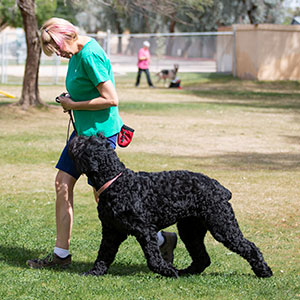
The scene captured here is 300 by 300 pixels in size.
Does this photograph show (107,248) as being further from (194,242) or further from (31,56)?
(31,56)

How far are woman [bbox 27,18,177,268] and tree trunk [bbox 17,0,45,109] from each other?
445 inches

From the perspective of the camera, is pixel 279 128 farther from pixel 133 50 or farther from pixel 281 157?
pixel 133 50

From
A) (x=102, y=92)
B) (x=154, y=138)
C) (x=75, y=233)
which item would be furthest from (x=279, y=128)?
(x=102, y=92)

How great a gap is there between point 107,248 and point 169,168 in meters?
5.18

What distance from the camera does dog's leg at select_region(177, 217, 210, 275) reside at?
16.0 ft

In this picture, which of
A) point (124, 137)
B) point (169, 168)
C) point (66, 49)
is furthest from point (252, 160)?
point (66, 49)

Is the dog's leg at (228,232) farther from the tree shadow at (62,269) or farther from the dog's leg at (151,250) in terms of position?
the tree shadow at (62,269)

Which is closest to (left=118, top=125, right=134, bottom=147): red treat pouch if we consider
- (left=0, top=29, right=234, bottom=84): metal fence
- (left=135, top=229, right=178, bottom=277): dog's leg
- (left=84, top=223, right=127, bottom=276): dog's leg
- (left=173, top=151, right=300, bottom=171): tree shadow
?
(left=84, top=223, right=127, bottom=276): dog's leg

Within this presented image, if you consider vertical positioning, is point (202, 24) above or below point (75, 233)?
above

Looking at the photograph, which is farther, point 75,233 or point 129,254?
point 75,233

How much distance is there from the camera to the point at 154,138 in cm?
1323

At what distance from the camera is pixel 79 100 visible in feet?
15.9

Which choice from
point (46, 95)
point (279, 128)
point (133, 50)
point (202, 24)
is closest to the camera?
point (279, 128)

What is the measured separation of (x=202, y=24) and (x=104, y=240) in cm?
5080
